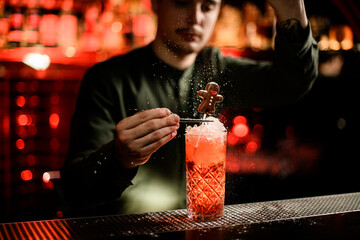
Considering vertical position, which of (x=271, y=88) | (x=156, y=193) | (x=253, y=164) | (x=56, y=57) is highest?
(x=56, y=57)

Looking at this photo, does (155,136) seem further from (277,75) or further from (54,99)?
(54,99)

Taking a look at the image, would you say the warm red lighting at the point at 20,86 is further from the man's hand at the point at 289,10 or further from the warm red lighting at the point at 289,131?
the man's hand at the point at 289,10

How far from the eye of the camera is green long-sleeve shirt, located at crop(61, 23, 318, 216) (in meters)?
1.69

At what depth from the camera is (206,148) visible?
123 centimetres

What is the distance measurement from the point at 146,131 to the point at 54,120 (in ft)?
8.57

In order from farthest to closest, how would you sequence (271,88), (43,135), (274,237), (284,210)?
(43,135), (271,88), (284,210), (274,237)

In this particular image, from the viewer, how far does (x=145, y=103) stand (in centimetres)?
177

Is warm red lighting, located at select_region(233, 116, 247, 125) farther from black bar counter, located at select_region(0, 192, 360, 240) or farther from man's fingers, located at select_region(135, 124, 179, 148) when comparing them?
man's fingers, located at select_region(135, 124, 179, 148)

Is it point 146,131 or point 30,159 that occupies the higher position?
point 146,131

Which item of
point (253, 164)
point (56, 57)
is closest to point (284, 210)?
point (253, 164)

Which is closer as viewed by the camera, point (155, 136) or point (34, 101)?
point (155, 136)

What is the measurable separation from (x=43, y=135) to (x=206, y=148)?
271cm

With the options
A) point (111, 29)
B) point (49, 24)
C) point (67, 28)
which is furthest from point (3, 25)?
point (111, 29)

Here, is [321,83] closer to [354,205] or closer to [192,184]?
[354,205]
